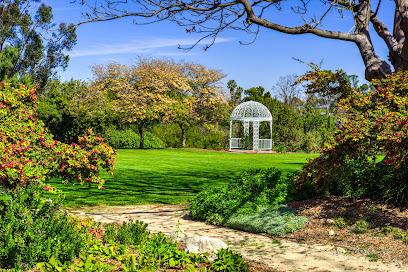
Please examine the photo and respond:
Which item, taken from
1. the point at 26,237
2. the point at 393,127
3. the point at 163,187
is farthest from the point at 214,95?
the point at 26,237

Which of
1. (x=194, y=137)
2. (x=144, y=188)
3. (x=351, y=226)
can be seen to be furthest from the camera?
(x=194, y=137)

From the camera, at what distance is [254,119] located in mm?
37188

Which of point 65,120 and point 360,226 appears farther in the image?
point 65,120

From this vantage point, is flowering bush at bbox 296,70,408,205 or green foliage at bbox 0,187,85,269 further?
flowering bush at bbox 296,70,408,205

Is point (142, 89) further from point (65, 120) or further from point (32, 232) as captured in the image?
point (32, 232)

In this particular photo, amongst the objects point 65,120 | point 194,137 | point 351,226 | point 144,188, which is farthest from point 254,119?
point 351,226

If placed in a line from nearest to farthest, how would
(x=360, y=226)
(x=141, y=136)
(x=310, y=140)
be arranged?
(x=360, y=226), (x=310, y=140), (x=141, y=136)

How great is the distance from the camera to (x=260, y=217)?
8.02m

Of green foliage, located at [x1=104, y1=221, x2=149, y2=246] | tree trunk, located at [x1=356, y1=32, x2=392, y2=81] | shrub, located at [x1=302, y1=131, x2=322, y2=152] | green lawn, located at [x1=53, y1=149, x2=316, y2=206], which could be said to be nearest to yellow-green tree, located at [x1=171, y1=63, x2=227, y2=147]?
shrub, located at [x1=302, y1=131, x2=322, y2=152]

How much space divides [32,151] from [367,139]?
16.2 feet

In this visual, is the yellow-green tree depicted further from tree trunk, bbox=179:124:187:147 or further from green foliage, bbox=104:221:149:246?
green foliage, bbox=104:221:149:246

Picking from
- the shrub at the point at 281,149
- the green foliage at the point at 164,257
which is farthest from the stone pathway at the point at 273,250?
the shrub at the point at 281,149

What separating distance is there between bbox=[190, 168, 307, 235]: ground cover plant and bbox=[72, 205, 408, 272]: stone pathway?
209mm

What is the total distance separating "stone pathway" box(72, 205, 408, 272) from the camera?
5727 mm
